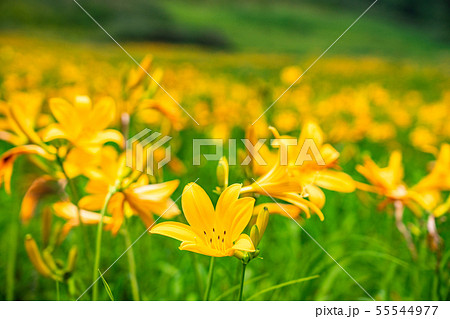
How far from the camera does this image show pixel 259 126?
155 cm

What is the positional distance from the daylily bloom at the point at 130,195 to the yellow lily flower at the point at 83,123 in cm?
4

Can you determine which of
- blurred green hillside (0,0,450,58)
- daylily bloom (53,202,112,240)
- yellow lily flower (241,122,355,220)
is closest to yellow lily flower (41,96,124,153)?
daylily bloom (53,202,112,240)

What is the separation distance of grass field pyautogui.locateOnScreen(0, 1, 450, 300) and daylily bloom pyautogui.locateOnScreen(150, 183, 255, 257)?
0.10 meters

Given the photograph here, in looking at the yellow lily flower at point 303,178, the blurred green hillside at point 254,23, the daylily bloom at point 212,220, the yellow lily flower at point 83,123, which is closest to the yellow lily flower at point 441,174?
the yellow lily flower at point 303,178

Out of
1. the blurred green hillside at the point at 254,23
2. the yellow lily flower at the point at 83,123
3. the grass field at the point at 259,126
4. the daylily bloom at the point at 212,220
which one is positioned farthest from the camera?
the blurred green hillside at the point at 254,23

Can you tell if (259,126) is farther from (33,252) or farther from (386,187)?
(33,252)

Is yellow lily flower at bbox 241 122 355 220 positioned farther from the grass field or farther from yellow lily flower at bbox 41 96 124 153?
yellow lily flower at bbox 41 96 124 153

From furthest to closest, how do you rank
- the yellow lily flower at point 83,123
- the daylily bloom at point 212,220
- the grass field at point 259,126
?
the grass field at point 259,126 → the yellow lily flower at point 83,123 → the daylily bloom at point 212,220

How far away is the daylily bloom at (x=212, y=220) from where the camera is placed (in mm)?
424

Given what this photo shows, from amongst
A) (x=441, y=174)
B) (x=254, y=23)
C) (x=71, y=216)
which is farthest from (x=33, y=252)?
(x=254, y=23)

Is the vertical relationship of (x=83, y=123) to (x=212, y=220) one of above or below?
above

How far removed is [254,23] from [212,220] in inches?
115

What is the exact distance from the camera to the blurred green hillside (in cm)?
267

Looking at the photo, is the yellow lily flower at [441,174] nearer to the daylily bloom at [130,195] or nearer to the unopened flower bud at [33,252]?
the daylily bloom at [130,195]
